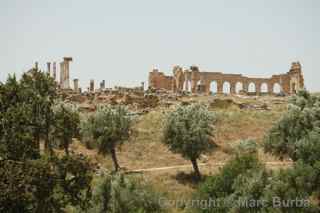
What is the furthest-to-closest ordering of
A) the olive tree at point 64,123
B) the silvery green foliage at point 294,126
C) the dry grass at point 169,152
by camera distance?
the dry grass at point 169,152
the silvery green foliage at point 294,126
the olive tree at point 64,123

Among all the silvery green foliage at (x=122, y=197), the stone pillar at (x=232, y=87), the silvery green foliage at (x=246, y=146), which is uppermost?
the stone pillar at (x=232, y=87)

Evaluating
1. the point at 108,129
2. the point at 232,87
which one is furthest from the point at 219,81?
the point at 108,129

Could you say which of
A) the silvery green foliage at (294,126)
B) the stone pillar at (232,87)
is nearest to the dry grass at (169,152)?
the silvery green foliage at (294,126)

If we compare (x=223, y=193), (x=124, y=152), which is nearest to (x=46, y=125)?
(x=223, y=193)

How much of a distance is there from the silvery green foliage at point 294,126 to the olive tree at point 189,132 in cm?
461

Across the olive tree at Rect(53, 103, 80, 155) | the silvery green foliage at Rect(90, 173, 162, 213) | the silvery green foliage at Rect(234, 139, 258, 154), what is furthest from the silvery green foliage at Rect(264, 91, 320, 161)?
the olive tree at Rect(53, 103, 80, 155)

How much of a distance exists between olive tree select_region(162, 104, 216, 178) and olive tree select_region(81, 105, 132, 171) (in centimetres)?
328

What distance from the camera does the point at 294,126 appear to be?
37156 millimetres

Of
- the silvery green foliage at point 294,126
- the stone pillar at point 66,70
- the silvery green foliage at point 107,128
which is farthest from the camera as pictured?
the stone pillar at point 66,70

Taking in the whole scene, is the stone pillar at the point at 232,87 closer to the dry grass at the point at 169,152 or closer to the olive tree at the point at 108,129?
the dry grass at the point at 169,152

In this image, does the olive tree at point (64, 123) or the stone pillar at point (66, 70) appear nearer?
the olive tree at point (64, 123)

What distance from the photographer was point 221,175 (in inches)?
1201

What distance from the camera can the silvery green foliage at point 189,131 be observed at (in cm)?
3962

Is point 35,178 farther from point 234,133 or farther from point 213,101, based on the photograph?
point 213,101
